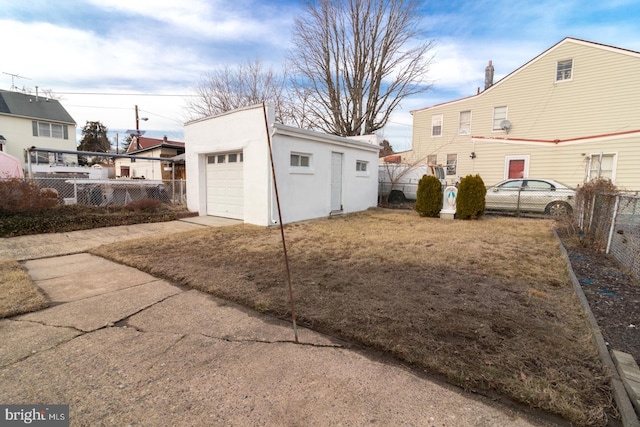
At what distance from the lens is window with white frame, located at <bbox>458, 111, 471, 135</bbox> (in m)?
18.1

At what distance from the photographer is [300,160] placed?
32.6 ft

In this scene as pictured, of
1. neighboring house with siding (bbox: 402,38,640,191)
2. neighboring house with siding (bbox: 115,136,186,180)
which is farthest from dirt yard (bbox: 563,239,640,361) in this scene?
neighboring house with siding (bbox: 115,136,186,180)

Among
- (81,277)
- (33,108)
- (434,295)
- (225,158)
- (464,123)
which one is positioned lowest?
(81,277)

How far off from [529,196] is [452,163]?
6.99 meters

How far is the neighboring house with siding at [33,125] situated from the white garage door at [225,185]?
19.1 metres

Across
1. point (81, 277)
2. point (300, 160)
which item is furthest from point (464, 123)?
point (81, 277)

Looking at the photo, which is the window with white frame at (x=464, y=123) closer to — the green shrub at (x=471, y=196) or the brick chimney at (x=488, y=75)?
the brick chimney at (x=488, y=75)

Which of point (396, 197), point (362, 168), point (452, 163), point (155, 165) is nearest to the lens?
point (362, 168)

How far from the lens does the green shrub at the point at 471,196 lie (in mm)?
10508

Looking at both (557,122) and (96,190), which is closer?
(96,190)

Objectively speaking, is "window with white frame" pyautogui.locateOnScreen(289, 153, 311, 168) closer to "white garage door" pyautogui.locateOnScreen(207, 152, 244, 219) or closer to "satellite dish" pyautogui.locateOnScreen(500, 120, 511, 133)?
"white garage door" pyautogui.locateOnScreen(207, 152, 244, 219)

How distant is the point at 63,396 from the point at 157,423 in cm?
79

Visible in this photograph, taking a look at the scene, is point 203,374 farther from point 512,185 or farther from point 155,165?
point 155,165

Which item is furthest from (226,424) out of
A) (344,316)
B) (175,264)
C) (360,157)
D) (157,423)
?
(360,157)
